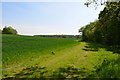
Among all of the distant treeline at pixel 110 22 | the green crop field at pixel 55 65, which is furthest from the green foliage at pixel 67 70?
the distant treeline at pixel 110 22

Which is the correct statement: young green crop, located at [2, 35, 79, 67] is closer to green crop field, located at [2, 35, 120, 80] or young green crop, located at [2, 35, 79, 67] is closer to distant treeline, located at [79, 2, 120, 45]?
green crop field, located at [2, 35, 120, 80]

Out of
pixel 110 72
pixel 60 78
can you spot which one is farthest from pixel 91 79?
pixel 60 78

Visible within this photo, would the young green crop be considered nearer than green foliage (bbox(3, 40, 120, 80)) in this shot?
No

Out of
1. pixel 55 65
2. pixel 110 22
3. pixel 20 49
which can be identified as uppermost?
pixel 110 22

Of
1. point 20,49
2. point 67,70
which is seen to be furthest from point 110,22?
point 20,49

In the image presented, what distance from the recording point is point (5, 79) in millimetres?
6285

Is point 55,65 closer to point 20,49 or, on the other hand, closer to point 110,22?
point 20,49

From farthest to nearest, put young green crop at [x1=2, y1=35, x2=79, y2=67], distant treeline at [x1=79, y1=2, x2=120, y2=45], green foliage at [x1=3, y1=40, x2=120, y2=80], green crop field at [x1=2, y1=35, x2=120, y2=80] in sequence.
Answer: young green crop at [x1=2, y1=35, x2=79, y2=67], distant treeline at [x1=79, y1=2, x2=120, y2=45], green crop field at [x1=2, y1=35, x2=120, y2=80], green foliage at [x1=3, y1=40, x2=120, y2=80]

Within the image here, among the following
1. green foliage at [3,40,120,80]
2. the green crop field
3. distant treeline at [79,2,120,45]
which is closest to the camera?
green foliage at [3,40,120,80]

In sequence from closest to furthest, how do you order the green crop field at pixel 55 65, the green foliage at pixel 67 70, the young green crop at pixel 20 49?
the green foliage at pixel 67 70
the green crop field at pixel 55 65
the young green crop at pixel 20 49

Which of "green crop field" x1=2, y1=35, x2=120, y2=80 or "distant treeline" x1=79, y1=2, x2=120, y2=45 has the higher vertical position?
"distant treeline" x1=79, y1=2, x2=120, y2=45

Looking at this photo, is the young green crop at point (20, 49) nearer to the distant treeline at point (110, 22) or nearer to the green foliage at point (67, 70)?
the green foliage at point (67, 70)

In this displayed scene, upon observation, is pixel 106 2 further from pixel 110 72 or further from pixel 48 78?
pixel 48 78

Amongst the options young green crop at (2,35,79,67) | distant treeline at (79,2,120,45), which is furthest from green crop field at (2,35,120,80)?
distant treeline at (79,2,120,45)
